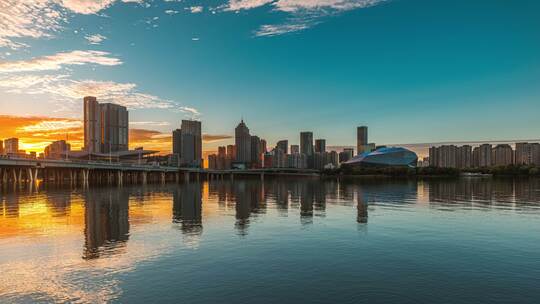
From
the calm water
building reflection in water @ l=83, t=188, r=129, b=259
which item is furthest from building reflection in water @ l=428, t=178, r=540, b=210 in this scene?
building reflection in water @ l=83, t=188, r=129, b=259

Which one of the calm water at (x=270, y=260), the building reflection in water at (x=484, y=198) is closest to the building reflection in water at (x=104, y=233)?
the calm water at (x=270, y=260)

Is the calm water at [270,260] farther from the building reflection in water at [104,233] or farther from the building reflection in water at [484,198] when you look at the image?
the building reflection in water at [484,198]

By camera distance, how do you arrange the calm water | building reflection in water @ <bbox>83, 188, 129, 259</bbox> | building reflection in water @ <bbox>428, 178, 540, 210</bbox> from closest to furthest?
the calm water
building reflection in water @ <bbox>83, 188, 129, 259</bbox>
building reflection in water @ <bbox>428, 178, 540, 210</bbox>

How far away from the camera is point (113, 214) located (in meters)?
51.8

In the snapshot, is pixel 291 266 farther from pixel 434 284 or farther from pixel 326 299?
pixel 434 284

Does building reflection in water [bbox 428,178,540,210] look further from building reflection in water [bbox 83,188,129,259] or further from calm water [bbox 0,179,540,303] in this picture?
building reflection in water [bbox 83,188,129,259]

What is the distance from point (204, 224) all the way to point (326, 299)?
88.6 ft

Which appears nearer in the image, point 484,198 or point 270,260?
point 270,260

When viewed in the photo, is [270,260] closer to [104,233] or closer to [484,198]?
[104,233]

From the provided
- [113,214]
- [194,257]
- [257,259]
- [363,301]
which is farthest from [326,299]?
[113,214]

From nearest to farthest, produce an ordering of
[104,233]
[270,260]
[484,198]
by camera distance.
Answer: [270,260] → [104,233] → [484,198]

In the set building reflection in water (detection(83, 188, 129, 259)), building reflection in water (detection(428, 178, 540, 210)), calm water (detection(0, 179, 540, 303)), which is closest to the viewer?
calm water (detection(0, 179, 540, 303))

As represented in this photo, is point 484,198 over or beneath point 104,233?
beneath

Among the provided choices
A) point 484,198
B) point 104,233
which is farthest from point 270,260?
point 484,198
